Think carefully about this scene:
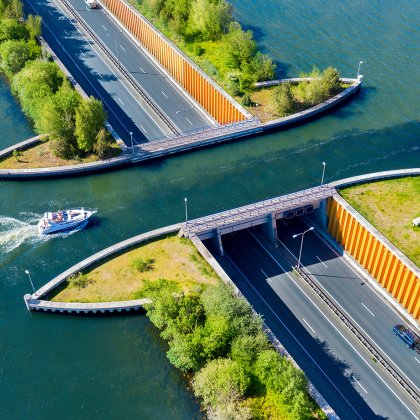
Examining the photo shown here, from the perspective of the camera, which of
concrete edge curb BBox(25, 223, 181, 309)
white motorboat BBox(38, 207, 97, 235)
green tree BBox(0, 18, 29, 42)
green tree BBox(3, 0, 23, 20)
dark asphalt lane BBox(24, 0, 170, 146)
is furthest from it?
green tree BBox(3, 0, 23, 20)

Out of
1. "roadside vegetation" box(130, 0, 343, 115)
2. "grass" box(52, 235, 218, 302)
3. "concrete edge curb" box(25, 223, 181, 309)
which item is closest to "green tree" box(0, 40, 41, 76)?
"roadside vegetation" box(130, 0, 343, 115)

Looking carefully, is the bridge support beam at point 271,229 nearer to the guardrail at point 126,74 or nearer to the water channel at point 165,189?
the water channel at point 165,189

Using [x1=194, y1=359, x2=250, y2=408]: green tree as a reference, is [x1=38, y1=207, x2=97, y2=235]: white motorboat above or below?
above

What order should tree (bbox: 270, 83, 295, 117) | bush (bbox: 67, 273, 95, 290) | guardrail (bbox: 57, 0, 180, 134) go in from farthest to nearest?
guardrail (bbox: 57, 0, 180, 134)
tree (bbox: 270, 83, 295, 117)
bush (bbox: 67, 273, 95, 290)

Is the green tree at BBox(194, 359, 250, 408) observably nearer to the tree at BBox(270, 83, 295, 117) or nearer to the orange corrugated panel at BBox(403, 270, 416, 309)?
the orange corrugated panel at BBox(403, 270, 416, 309)

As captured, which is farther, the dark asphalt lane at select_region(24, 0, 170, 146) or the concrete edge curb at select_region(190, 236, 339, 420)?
the dark asphalt lane at select_region(24, 0, 170, 146)

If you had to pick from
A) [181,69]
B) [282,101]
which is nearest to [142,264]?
[282,101]

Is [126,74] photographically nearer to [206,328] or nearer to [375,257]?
[375,257]
